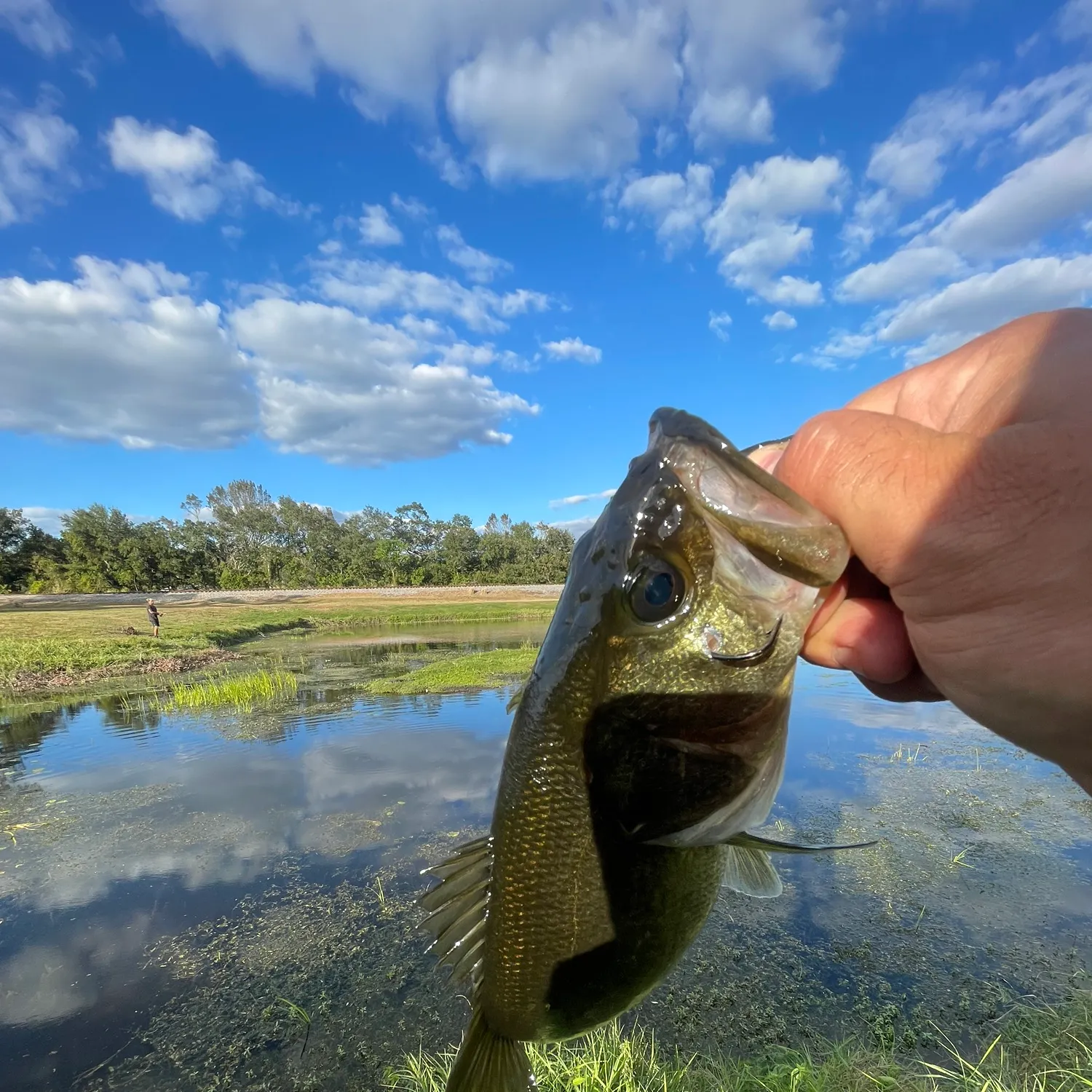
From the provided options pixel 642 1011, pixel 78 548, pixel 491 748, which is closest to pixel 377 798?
pixel 491 748

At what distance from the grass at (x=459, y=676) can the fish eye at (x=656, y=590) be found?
1655 centimetres

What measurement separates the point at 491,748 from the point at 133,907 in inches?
277

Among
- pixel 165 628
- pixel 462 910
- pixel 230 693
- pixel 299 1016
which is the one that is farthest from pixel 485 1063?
pixel 165 628

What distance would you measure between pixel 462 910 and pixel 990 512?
2.09 meters

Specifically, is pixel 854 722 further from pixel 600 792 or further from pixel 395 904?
pixel 600 792

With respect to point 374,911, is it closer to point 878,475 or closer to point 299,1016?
point 299,1016

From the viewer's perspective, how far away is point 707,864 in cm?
209

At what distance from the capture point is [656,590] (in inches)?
69.7

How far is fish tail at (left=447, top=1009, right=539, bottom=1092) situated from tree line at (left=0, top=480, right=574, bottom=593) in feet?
240

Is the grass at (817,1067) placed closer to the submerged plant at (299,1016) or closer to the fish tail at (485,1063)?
the submerged plant at (299,1016)

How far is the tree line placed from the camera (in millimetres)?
76375

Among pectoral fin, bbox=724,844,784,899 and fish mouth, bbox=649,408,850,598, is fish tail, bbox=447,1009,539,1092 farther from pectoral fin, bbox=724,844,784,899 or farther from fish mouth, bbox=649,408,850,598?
fish mouth, bbox=649,408,850,598

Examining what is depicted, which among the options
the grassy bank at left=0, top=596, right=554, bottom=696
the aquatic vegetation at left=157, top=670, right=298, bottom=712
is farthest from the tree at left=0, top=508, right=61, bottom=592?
the aquatic vegetation at left=157, top=670, right=298, bottom=712

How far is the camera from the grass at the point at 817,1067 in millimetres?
4465
